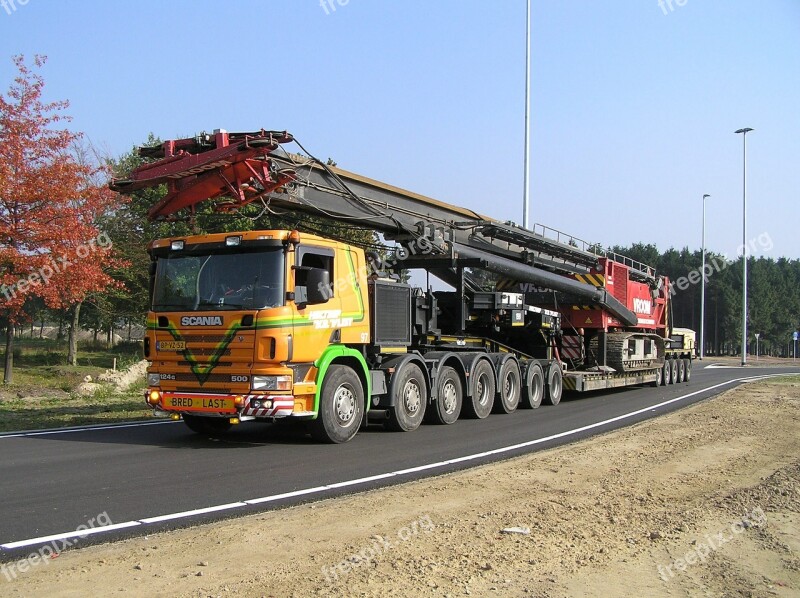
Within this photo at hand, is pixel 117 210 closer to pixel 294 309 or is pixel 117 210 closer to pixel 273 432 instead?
pixel 273 432

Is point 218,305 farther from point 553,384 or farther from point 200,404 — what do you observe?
point 553,384

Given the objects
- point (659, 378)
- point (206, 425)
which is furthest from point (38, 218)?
point (659, 378)

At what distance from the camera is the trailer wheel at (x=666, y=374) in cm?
2516

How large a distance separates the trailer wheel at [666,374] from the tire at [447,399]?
13920 millimetres

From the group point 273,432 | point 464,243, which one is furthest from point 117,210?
point 273,432

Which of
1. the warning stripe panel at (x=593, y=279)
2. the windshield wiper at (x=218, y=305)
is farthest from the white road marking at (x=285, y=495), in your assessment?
the warning stripe panel at (x=593, y=279)

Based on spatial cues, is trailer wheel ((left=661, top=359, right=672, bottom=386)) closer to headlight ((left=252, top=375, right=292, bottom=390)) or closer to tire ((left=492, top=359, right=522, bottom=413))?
tire ((left=492, top=359, right=522, bottom=413))

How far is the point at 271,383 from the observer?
9.27 meters

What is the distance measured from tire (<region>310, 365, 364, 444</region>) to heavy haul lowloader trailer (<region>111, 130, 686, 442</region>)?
2 cm

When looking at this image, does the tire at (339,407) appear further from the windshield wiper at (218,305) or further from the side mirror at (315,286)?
the windshield wiper at (218,305)

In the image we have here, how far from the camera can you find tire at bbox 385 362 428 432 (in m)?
11.6

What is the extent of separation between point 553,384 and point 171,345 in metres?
10.4

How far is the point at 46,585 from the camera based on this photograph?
447 centimetres

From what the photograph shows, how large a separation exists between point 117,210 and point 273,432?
776 inches
